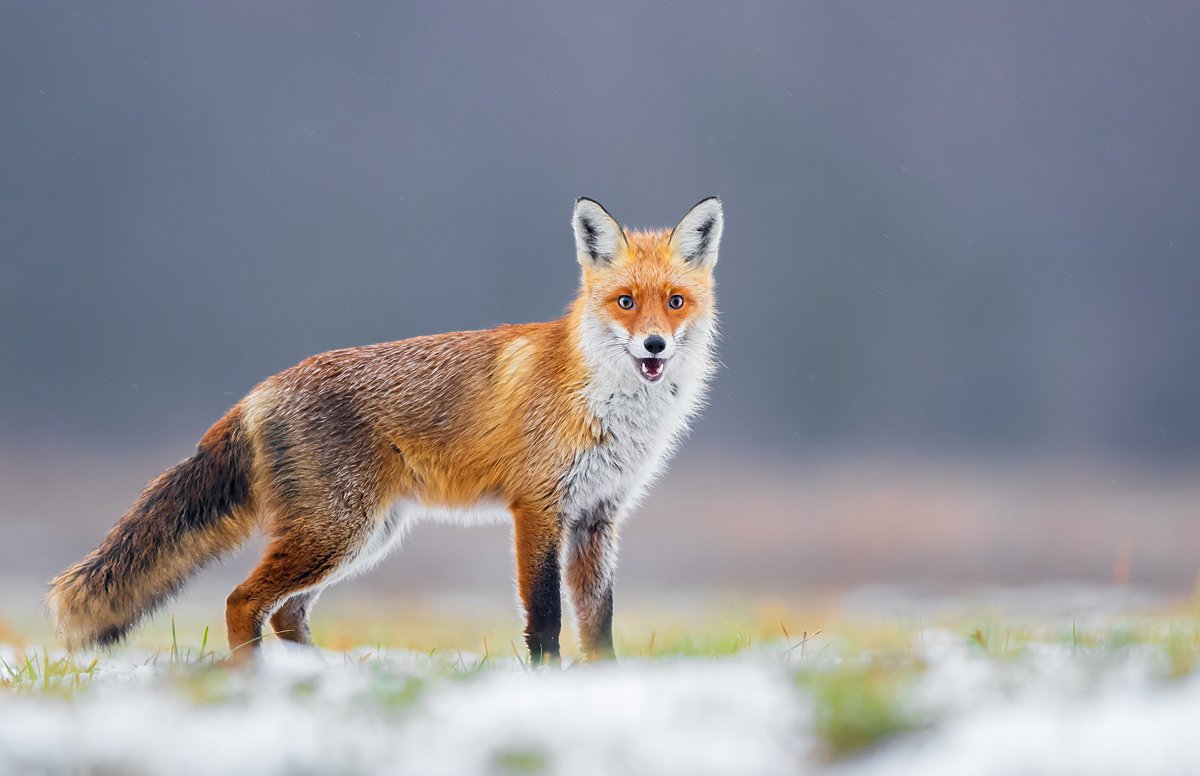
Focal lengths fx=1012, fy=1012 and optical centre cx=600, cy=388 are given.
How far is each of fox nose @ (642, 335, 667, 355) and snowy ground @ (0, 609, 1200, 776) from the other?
1.59 meters

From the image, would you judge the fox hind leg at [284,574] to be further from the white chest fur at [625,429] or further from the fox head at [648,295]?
the fox head at [648,295]

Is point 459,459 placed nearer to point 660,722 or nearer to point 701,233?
point 701,233

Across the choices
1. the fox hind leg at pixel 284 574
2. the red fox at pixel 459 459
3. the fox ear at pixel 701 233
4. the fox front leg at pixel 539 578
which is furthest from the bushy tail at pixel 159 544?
the fox ear at pixel 701 233

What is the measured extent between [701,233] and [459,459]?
1.69m

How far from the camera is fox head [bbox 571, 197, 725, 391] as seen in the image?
184 inches

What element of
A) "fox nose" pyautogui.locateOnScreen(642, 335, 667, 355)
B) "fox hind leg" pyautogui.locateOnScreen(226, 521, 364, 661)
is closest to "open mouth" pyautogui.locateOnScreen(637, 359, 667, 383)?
"fox nose" pyautogui.locateOnScreen(642, 335, 667, 355)

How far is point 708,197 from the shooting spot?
16.4 ft

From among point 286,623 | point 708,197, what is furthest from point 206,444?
point 708,197

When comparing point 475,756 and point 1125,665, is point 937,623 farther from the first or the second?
point 475,756

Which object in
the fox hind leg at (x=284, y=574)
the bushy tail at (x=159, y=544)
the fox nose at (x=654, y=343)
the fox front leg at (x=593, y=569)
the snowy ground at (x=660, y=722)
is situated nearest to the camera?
the snowy ground at (x=660, y=722)

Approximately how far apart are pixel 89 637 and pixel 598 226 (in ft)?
10.5

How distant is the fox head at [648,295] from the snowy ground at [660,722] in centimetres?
174

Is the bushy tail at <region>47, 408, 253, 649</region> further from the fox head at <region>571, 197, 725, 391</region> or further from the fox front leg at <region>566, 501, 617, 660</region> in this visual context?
the fox head at <region>571, 197, 725, 391</region>

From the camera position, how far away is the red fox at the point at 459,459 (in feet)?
15.9
